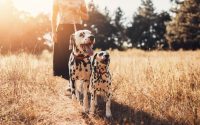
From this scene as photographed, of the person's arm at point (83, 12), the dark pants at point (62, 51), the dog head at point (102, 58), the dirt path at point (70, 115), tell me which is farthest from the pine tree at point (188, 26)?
the dog head at point (102, 58)

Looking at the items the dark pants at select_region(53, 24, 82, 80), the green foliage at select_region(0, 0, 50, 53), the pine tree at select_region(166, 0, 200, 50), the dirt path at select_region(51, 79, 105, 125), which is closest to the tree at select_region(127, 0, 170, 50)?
the pine tree at select_region(166, 0, 200, 50)

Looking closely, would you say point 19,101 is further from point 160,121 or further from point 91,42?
point 160,121

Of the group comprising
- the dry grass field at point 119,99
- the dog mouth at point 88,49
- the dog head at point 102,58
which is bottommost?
the dry grass field at point 119,99

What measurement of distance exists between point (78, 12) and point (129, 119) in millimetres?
3567

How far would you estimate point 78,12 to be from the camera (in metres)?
8.83

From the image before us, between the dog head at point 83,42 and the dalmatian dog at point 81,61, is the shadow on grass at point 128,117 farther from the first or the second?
the dog head at point 83,42

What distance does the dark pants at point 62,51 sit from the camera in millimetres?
9250

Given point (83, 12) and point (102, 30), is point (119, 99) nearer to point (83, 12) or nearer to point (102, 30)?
point (83, 12)

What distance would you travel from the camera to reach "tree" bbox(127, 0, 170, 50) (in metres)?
67.2

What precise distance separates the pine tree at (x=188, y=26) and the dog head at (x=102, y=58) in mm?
38938

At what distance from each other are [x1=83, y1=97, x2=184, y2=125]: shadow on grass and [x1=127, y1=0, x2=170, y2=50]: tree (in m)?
59.8

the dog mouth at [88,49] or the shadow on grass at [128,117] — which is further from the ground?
the dog mouth at [88,49]

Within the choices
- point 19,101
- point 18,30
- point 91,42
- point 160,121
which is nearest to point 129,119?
point 160,121

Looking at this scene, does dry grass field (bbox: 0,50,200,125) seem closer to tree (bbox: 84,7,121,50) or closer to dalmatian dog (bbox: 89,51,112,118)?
dalmatian dog (bbox: 89,51,112,118)
